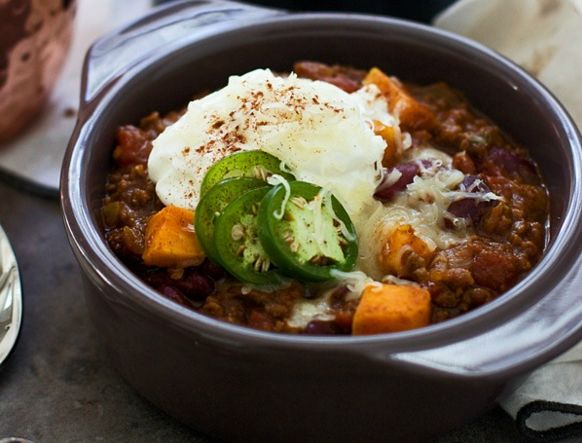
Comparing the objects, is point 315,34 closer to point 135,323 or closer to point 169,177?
point 169,177

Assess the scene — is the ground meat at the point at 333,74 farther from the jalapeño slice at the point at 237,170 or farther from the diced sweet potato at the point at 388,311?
the diced sweet potato at the point at 388,311

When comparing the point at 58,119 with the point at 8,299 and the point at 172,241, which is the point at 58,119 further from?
the point at 172,241

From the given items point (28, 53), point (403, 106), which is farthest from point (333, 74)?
point (28, 53)

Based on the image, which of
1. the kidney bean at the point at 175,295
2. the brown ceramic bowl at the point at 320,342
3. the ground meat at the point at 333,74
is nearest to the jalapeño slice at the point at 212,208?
the kidney bean at the point at 175,295

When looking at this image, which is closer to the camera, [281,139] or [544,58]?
[281,139]

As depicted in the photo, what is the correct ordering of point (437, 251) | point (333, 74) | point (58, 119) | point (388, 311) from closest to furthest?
point (388, 311) → point (437, 251) → point (333, 74) → point (58, 119)

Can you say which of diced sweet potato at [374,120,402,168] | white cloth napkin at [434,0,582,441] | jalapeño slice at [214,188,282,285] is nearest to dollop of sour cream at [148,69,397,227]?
diced sweet potato at [374,120,402,168]

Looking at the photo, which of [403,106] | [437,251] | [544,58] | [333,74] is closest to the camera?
[437,251]
